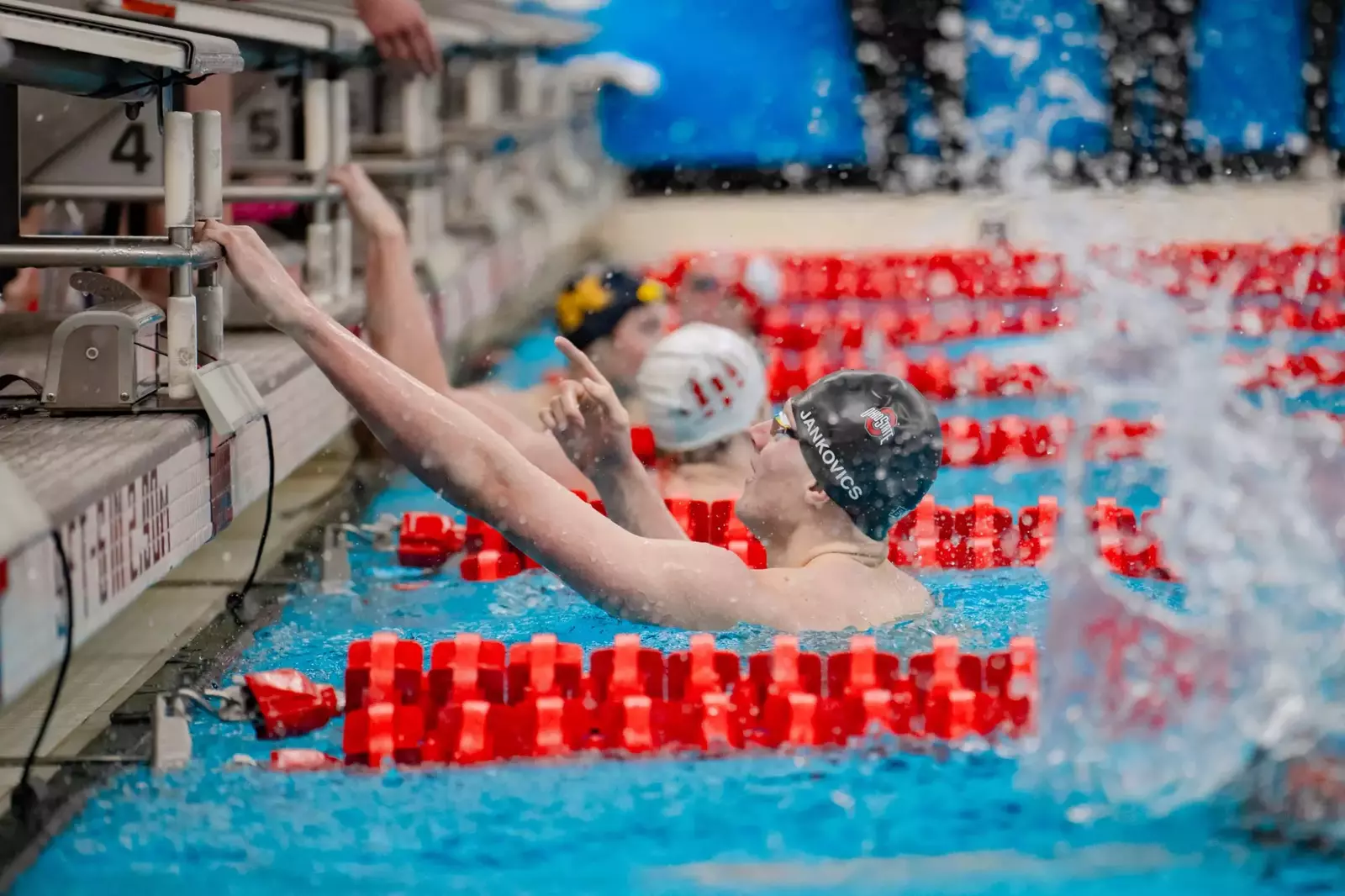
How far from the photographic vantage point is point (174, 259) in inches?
127

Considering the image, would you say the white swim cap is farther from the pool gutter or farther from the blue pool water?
the blue pool water

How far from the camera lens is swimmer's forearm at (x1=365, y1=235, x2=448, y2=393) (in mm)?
4836

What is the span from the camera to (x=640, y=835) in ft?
8.57

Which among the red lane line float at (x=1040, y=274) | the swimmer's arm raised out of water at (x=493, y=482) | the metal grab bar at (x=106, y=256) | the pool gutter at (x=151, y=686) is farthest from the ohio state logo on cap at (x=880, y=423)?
the red lane line float at (x=1040, y=274)

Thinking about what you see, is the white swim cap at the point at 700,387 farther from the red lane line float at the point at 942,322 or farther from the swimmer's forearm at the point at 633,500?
the red lane line float at the point at 942,322

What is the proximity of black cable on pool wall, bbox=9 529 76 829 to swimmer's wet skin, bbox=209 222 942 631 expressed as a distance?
0.59 metres

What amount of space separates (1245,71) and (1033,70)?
1697mm

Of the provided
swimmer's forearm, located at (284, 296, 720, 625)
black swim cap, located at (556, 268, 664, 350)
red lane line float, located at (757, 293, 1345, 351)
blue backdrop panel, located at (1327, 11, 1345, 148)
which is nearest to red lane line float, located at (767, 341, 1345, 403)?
red lane line float, located at (757, 293, 1345, 351)

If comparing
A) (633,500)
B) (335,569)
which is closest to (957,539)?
(633,500)

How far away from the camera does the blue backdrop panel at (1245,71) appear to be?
1420cm

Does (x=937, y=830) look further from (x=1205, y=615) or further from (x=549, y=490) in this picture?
(x=549, y=490)

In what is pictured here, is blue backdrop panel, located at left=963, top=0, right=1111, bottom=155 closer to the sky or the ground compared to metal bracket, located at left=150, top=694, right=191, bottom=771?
closer to the sky

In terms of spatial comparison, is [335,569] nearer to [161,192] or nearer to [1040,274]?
[161,192]

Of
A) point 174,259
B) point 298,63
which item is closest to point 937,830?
point 174,259
